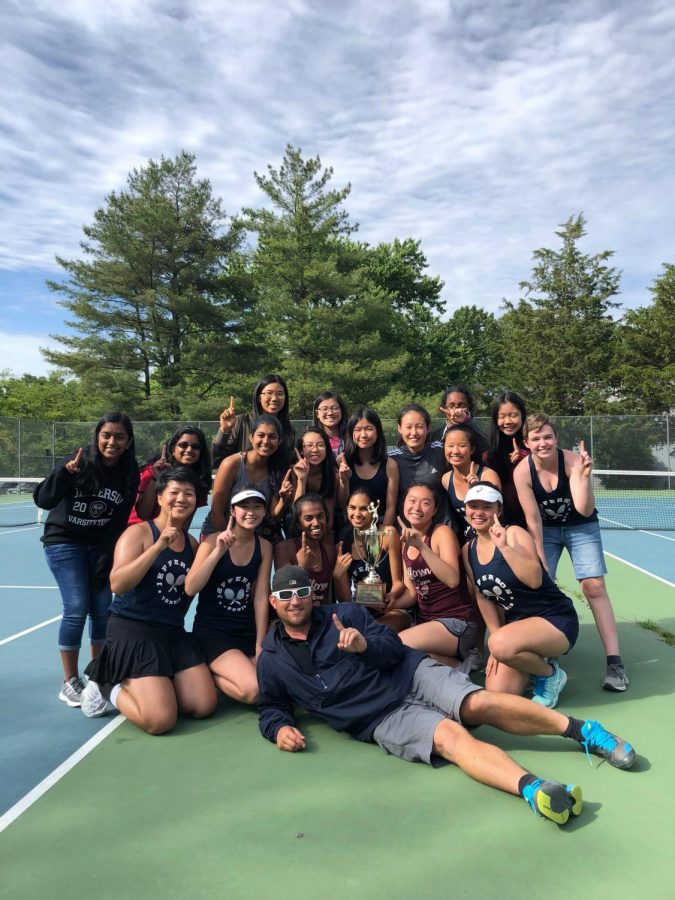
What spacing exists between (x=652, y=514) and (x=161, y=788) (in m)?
15.0

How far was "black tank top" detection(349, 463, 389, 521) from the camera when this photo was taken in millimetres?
4488

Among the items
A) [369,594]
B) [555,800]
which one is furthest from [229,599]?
[555,800]

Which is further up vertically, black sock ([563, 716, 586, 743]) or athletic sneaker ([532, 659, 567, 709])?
black sock ([563, 716, 586, 743])

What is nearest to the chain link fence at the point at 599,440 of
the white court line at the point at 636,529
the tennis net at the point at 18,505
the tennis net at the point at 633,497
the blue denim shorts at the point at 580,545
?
the tennis net at the point at 633,497

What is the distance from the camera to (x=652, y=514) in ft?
50.8

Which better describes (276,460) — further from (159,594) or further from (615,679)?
(615,679)

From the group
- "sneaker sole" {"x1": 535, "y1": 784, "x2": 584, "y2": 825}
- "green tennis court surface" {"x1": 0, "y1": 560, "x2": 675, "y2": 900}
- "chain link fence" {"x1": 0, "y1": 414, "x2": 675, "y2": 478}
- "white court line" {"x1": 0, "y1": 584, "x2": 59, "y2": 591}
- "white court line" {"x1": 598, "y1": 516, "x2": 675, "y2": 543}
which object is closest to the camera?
"green tennis court surface" {"x1": 0, "y1": 560, "x2": 675, "y2": 900}

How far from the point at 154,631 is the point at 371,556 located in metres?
1.36

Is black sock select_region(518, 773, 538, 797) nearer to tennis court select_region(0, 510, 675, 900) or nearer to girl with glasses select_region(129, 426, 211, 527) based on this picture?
tennis court select_region(0, 510, 675, 900)

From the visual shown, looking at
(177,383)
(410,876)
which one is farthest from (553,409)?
(410,876)

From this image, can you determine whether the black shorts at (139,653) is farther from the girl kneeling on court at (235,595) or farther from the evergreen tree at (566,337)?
the evergreen tree at (566,337)

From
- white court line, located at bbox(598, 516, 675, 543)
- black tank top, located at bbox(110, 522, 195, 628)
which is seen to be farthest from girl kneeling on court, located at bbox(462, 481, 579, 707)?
white court line, located at bbox(598, 516, 675, 543)

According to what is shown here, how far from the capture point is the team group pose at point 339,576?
323 cm

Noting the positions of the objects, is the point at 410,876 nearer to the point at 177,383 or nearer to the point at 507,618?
the point at 507,618
